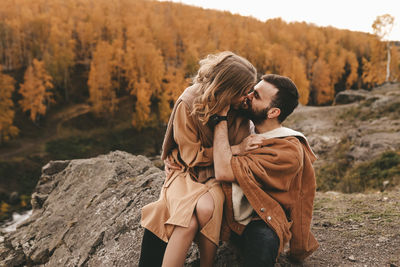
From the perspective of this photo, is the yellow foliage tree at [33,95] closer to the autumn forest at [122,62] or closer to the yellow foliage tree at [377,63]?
the autumn forest at [122,62]

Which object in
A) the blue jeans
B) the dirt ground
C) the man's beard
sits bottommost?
the dirt ground

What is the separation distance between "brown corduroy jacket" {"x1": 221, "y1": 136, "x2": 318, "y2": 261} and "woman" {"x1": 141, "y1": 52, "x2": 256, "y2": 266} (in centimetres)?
22

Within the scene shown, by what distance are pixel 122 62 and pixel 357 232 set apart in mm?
43841

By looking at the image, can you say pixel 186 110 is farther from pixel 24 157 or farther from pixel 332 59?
pixel 332 59

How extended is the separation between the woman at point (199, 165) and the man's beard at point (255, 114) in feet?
0.34

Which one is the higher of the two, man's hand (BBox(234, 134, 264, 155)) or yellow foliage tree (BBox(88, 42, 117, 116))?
man's hand (BBox(234, 134, 264, 155))

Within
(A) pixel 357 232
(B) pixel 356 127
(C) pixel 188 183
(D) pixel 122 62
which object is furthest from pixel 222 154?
(D) pixel 122 62

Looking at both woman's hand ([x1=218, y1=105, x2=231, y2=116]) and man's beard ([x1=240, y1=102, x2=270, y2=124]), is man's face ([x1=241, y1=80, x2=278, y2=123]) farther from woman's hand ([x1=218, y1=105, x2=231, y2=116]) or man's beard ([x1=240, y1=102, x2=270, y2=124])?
woman's hand ([x1=218, y1=105, x2=231, y2=116])

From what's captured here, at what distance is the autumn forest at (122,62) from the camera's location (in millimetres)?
35781

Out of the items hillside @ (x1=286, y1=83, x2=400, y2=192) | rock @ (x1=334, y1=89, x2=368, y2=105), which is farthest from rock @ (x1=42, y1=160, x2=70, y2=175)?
rock @ (x1=334, y1=89, x2=368, y2=105)

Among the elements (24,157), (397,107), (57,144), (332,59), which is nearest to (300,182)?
(397,107)

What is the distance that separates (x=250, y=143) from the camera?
8.75 feet

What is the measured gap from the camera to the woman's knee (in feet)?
7.89

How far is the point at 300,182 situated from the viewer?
270 centimetres
